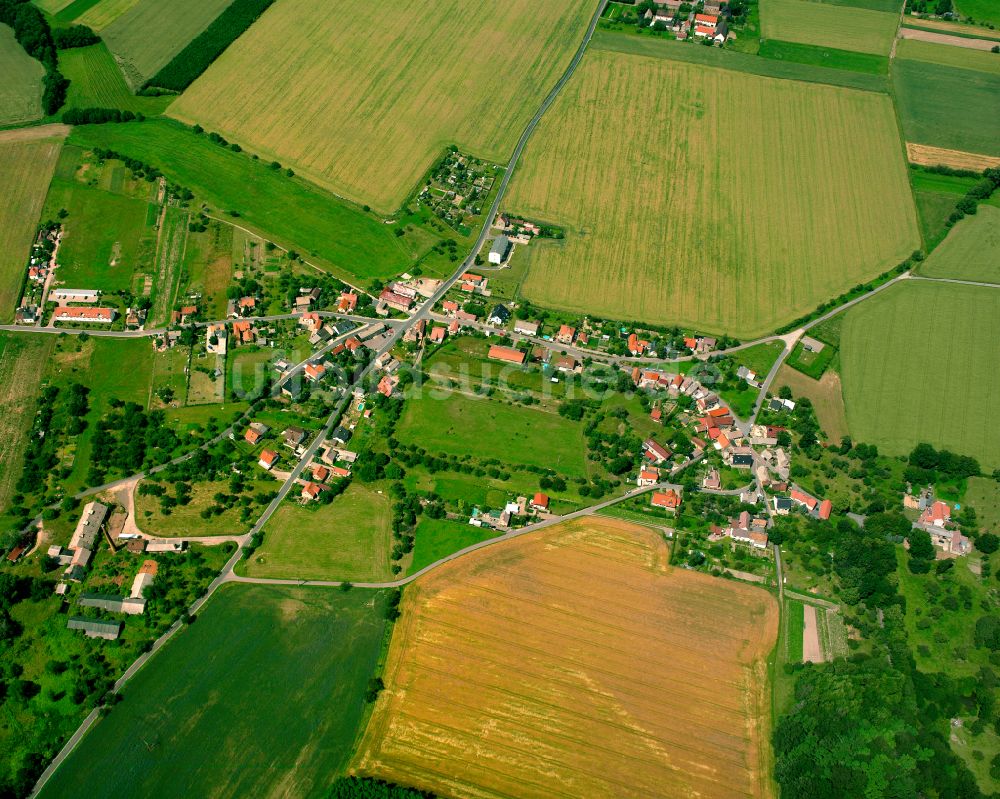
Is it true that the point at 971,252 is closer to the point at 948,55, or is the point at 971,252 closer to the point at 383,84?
the point at 948,55

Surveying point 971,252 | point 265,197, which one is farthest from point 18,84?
point 971,252

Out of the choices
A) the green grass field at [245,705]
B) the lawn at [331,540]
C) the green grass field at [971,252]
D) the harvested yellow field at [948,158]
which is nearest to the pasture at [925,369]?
the green grass field at [971,252]

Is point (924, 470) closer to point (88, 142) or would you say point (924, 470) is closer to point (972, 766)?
point (972, 766)

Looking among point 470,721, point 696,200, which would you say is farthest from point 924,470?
point 470,721

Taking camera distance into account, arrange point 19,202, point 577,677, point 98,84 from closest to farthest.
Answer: point 577,677
point 19,202
point 98,84

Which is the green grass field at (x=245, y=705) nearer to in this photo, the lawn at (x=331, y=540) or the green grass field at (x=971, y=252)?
the lawn at (x=331, y=540)

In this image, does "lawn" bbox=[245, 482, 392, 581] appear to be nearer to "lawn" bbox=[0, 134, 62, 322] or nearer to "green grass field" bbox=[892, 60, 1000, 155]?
"lawn" bbox=[0, 134, 62, 322]
